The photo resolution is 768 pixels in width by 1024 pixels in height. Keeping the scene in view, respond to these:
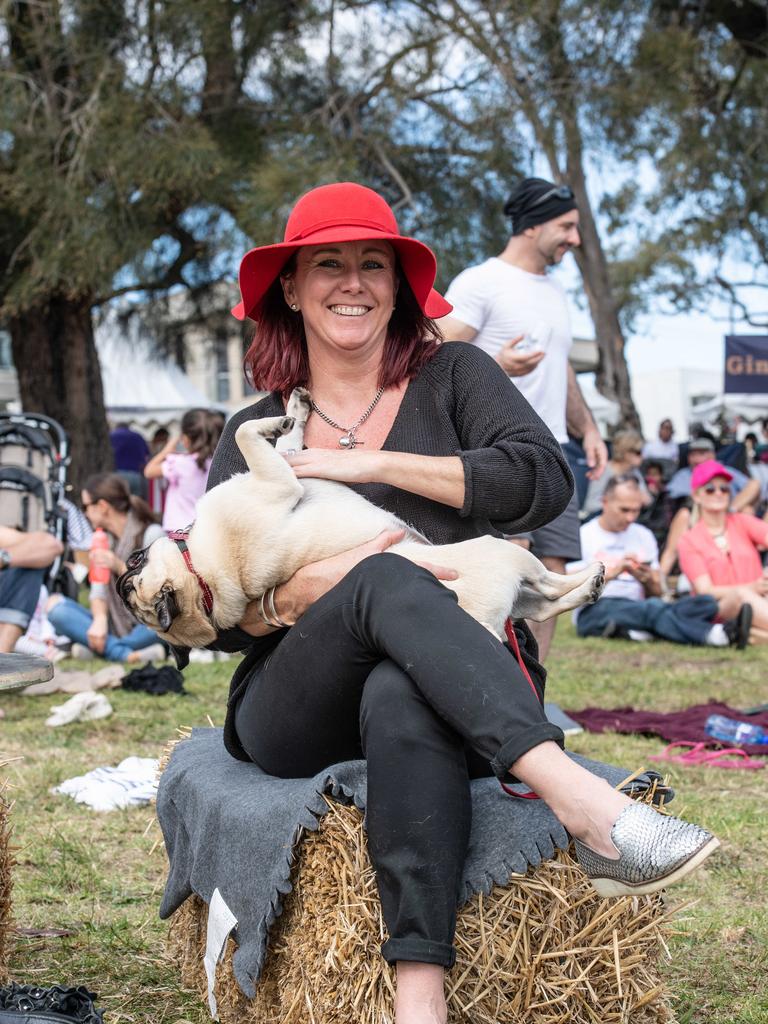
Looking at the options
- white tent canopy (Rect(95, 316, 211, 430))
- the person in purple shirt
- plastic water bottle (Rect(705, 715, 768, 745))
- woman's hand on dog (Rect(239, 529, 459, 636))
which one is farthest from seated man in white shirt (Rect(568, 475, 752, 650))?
white tent canopy (Rect(95, 316, 211, 430))

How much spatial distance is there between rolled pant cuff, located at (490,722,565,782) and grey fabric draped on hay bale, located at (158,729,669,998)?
0.22m

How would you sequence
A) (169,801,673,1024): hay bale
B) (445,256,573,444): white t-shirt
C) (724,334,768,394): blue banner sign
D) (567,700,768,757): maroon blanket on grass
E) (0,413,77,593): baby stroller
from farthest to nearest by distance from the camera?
1. (724,334,768,394): blue banner sign
2. (0,413,77,593): baby stroller
3. (567,700,768,757): maroon blanket on grass
4. (445,256,573,444): white t-shirt
5. (169,801,673,1024): hay bale

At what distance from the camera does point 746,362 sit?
14.4 meters

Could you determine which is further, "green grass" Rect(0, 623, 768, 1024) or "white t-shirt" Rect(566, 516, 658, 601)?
"white t-shirt" Rect(566, 516, 658, 601)

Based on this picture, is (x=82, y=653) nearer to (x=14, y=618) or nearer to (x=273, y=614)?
(x=14, y=618)

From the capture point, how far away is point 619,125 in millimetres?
13500

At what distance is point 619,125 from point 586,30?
1.15 metres

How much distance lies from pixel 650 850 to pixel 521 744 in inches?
11.1

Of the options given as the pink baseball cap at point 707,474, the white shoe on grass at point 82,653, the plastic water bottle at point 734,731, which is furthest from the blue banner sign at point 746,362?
the plastic water bottle at point 734,731

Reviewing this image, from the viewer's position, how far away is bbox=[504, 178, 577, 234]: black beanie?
16.1 feet

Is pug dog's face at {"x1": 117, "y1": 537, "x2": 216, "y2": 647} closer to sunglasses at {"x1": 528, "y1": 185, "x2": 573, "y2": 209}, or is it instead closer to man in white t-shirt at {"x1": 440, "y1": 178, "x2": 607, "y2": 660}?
man in white t-shirt at {"x1": 440, "y1": 178, "x2": 607, "y2": 660}

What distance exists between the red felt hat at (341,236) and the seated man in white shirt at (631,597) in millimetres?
6052

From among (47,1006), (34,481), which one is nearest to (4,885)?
(47,1006)

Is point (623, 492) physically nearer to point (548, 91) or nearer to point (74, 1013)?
point (548, 91)
